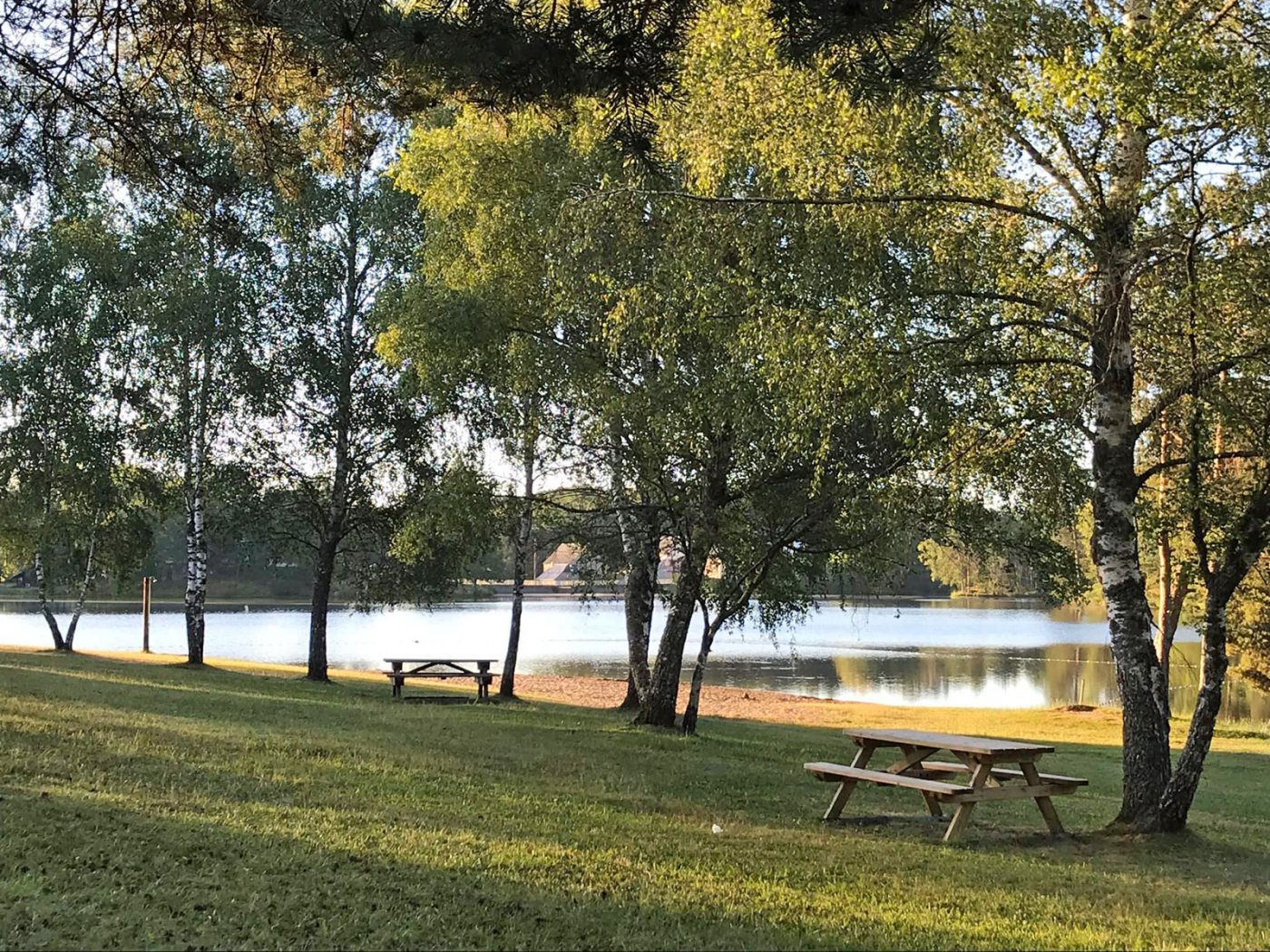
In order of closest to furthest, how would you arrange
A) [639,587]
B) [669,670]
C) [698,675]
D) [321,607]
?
[698,675] < [669,670] < [639,587] < [321,607]

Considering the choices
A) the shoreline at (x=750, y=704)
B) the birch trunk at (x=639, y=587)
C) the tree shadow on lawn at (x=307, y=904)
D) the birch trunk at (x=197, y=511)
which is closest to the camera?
the tree shadow on lawn at (x=307, y=904)

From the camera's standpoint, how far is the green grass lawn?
4324 millimetres

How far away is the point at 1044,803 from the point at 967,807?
645 mm

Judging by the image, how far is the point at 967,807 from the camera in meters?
6.94

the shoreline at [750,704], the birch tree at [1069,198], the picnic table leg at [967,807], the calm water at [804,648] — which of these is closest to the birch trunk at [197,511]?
the shoreline at [750,704]

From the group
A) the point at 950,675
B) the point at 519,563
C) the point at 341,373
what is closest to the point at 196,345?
the point at 341,373

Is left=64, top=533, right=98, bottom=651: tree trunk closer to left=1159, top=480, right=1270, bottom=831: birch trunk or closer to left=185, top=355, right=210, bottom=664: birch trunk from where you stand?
left=185, top=355, right=210, bottom=664: birch trunk

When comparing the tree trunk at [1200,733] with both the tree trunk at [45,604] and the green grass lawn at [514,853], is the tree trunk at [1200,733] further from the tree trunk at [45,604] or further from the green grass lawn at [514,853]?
the tree trunk at [45,604]

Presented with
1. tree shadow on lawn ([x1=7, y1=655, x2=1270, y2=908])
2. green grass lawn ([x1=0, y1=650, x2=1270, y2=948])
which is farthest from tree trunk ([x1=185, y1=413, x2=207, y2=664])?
green grass lawn ([x1=0, y1=650, x2=1270, y2=948])

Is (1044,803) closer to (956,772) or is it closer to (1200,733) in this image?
(956,772)

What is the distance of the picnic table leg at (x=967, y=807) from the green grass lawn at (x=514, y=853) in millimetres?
165

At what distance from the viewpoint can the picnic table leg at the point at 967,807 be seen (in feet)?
22.4

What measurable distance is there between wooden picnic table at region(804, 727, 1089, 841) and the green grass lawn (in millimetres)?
251

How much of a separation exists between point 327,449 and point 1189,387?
15541mm
